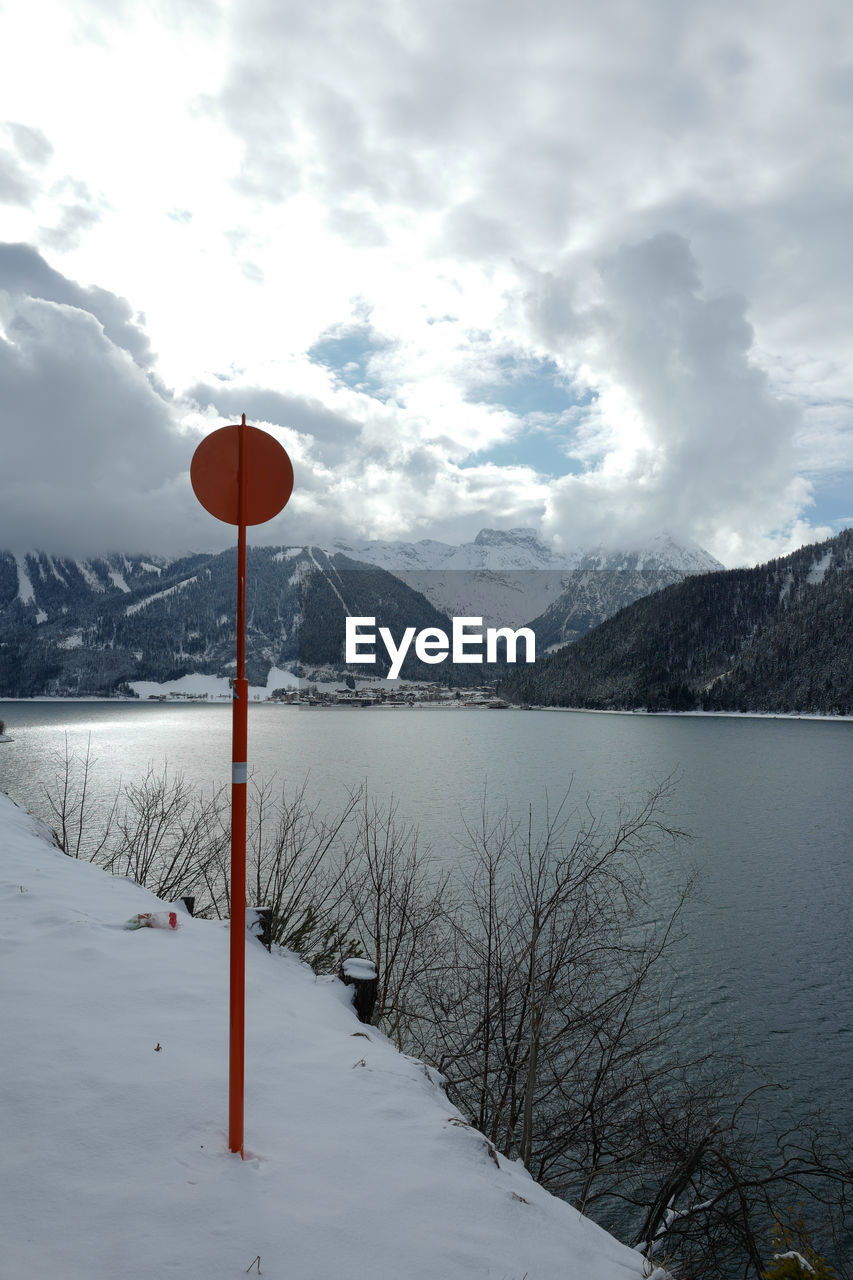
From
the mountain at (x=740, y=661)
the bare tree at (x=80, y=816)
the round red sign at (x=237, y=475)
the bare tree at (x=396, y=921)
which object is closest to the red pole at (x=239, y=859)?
the round red sign at (x=237, y=475)

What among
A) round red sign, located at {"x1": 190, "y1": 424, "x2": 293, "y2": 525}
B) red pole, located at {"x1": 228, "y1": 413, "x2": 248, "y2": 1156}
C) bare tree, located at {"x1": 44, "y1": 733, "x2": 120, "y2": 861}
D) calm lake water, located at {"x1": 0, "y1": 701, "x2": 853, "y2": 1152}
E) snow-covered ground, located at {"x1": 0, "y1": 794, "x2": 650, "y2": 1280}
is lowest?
calm lake water, located at {"x1": 0, "y1": 701, "x2": 853, "y2": 1152}

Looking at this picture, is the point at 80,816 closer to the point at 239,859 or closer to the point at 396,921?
the point at 396,921

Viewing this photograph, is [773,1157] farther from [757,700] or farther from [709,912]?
[757,700]

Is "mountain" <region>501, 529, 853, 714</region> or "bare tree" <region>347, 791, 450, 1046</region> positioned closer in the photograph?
"bare tree" <region>347, 791, 450, 1046</region>

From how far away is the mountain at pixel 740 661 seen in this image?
498ft

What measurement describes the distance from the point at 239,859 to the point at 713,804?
42.0 meters

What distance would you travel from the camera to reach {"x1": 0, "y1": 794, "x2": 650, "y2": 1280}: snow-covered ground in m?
2.90

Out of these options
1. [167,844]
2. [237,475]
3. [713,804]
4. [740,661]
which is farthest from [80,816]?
[740,661]

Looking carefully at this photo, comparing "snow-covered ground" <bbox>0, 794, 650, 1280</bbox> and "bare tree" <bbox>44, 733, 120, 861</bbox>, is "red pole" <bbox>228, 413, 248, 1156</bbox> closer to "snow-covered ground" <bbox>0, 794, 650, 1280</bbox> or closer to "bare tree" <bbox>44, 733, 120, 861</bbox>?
"snow-covered ground" <bbox>0, 794, 650, 1280</bbox>

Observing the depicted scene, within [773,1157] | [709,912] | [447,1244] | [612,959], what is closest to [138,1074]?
[447,1244]

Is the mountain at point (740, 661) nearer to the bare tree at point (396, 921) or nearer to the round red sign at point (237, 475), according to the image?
the bare tree at point (396, 921)

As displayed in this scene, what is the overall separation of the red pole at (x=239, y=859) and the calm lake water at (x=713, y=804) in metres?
12.2

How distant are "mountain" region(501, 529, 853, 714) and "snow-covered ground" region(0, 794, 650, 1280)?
154 metres

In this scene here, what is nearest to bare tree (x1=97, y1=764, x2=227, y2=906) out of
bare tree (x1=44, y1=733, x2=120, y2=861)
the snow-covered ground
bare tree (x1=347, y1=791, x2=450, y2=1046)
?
bare tree (x1=44, y1=733, x2=120, y2=861)
